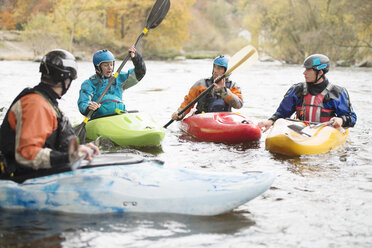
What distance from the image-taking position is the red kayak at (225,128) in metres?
5.67

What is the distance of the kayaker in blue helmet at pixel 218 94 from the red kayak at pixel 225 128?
7.7 inches

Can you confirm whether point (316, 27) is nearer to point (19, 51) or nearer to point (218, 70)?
point (19, 51)

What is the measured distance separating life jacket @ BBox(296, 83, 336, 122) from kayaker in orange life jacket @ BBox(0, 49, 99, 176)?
312 centimetres

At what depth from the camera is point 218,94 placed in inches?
241

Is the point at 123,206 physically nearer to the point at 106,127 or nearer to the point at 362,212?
the point at 362,212

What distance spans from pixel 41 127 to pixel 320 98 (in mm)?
3481

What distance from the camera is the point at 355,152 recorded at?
216 inches

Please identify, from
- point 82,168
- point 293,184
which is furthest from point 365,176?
point 82,168

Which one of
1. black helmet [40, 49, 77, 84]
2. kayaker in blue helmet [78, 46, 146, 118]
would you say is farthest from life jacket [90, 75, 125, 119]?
black helmet [40, 49, 77, 84]

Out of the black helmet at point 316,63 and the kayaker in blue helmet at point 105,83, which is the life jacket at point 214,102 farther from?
the black helmet at point 316,63

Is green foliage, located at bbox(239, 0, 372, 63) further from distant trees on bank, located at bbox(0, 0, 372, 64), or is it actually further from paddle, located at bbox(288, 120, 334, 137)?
paddle, located at bbox(288, 120, 334, 137)

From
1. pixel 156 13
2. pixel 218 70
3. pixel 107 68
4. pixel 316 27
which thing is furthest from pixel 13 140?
pixel 316 27

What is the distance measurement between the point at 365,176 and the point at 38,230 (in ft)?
9.79

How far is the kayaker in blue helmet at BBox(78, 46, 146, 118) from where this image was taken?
5.29 m
